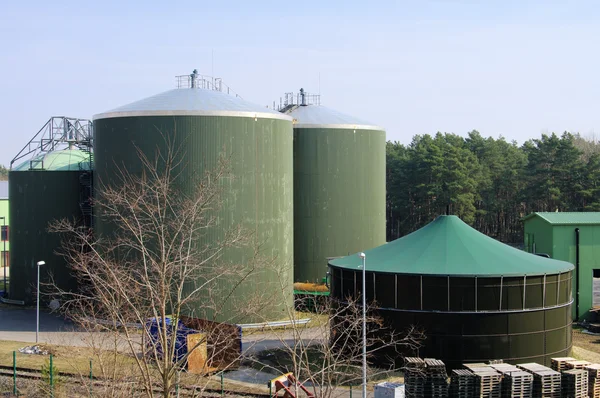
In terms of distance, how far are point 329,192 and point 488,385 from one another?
25352 millimetres

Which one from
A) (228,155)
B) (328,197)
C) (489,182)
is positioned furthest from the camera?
(489,182)

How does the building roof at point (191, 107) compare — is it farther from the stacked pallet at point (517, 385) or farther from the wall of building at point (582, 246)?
the stacked pallet at point (517, 385)

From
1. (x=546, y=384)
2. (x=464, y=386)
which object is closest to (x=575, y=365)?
(x=546, y=384)

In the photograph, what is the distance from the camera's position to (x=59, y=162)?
153 ft

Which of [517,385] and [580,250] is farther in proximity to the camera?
[580,250]

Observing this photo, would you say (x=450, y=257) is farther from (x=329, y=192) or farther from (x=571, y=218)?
(x=329, y=192)

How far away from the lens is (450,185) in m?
85.2

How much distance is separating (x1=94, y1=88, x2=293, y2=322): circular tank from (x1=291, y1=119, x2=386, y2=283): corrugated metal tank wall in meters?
8.17

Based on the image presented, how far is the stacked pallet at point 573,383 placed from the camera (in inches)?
982

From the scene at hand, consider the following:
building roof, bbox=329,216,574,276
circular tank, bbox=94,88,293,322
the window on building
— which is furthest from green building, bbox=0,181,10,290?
the window on building

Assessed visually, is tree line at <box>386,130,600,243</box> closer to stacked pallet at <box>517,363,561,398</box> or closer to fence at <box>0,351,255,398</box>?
stacked pallet at <box>517,363,561,398</box>

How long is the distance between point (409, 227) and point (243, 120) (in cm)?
6176

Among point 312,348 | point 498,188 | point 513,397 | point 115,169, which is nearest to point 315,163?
point 115,169

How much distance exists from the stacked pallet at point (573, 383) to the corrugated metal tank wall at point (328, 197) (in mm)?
24669
